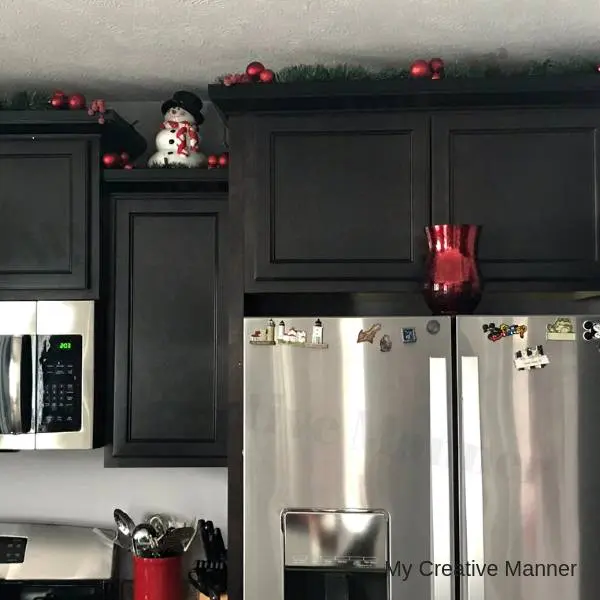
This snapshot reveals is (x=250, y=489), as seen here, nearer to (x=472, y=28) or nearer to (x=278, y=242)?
(x=278, y=242)

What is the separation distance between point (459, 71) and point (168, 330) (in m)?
1.23

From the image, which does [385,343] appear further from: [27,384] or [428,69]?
[27,384]

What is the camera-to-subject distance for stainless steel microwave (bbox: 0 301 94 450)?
2471mm

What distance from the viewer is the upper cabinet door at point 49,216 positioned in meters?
2.53

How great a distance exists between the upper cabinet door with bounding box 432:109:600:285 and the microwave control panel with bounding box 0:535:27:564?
→ 1802 mm

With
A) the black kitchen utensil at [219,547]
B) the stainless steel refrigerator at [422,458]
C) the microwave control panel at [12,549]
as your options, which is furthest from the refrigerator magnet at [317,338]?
the microwave control panel at [12,549]

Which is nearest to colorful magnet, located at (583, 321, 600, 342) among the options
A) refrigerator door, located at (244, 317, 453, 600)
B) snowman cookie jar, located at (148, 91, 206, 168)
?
refrigerator door, located at (244, 317, 453, 600)

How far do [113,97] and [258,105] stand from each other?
0.76 meters

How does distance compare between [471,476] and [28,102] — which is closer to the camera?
[471,476]

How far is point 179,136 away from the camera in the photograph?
8.61 feet

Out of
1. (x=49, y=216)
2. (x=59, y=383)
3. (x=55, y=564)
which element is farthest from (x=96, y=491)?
(x=49, y=216)

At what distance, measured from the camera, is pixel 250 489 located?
2.13 meters

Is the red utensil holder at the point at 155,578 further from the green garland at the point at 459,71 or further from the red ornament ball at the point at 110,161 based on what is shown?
the green garland at the point at 459,71

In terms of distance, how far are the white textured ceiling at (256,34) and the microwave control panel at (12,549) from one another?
1.57 metres
